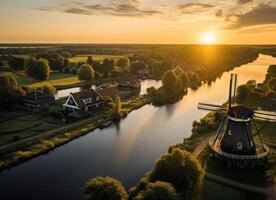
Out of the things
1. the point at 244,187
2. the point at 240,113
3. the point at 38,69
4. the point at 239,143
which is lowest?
the point at 244,187

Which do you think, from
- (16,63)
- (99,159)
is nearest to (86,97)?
(99,159)

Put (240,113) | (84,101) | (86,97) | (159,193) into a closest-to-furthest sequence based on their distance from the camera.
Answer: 1. (159,193)
2. (240,113)
3. (84,101)
4. (86,97)

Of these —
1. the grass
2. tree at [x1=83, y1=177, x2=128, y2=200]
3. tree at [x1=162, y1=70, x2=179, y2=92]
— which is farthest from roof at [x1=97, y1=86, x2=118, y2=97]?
tree at [x1=83, y1=177, x2=128, y2=200]

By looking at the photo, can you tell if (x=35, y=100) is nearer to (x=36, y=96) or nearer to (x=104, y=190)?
(x=36, y=96)

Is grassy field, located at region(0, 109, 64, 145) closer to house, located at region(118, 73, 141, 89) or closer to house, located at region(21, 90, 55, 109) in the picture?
house, located at region(21, 90, 55, 109)

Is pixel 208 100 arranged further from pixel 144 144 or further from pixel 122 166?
pixel 122 166

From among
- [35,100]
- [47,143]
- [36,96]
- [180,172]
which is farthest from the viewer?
[36,96]

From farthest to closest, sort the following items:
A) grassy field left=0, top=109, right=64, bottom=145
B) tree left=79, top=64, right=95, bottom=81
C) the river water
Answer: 1. tree left=79, top=64, right=95, bottom=81
2. grassy field left=0, top=109, right=64, bottom=145
3. the river water
